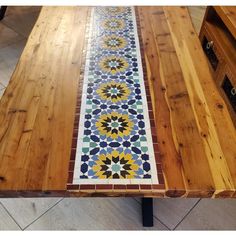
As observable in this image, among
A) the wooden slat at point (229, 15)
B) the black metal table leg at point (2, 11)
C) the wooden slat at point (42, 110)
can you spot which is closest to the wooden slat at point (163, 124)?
the wooden slat at point (42, 110)

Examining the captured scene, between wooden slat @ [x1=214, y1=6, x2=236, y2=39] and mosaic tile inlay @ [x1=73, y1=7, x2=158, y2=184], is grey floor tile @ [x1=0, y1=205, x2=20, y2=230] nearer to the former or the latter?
mosaic tile inlay @ [x1=73, y1=7, x2=158, y2=184]

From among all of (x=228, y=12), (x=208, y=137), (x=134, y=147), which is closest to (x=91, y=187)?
(x=134, y=147)

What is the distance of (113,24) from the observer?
1.33m

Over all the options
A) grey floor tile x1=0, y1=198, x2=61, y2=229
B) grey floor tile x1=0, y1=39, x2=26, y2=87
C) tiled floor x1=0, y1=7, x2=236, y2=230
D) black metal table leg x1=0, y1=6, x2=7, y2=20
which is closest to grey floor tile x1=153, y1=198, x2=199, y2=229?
tiled floor x1=0, y1=7, x2=236, y2=230

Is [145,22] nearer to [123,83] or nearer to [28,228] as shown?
[123,83]

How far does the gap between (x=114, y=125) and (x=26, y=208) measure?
0.69 metres

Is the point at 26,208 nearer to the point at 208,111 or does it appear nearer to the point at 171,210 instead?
the point at 171,210

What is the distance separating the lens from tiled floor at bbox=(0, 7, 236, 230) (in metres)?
1.19

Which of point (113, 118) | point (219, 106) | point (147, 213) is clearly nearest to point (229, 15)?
point (219, 106)

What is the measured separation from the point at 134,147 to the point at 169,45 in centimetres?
61

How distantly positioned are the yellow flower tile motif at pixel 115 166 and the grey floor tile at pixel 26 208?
632mm

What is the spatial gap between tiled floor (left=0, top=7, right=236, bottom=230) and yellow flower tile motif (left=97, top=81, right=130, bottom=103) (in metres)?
0.57

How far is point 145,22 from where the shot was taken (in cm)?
134

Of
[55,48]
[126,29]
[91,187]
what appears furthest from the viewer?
[126,29]
